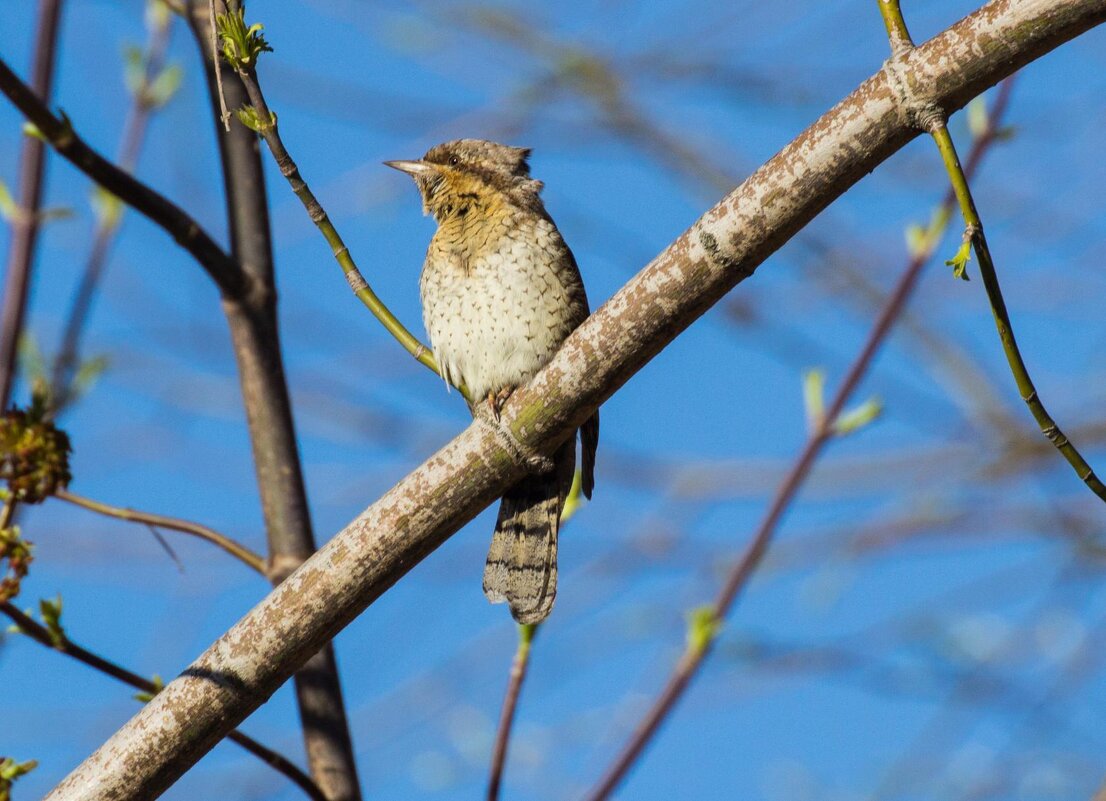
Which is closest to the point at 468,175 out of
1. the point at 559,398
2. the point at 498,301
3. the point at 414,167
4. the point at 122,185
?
the point at 414,167

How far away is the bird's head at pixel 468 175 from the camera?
3.76m

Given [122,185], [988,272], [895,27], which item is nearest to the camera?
[988,272]

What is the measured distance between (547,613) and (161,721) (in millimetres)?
1118

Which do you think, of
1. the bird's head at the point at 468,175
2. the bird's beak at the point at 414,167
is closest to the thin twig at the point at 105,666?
the bird's head at the point at 468,175

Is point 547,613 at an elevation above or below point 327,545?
above

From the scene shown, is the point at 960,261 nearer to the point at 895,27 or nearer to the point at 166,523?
the point at 895,27

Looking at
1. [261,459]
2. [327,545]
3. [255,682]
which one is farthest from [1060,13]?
[261,459]

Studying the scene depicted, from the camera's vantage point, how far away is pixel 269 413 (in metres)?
2.83

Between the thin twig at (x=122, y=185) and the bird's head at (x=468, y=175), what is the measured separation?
1128 mm

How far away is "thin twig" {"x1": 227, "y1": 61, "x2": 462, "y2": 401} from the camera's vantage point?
2.05 metres

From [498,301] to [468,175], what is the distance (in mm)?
697

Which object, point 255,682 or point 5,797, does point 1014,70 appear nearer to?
point 255,682

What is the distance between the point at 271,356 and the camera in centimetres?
285

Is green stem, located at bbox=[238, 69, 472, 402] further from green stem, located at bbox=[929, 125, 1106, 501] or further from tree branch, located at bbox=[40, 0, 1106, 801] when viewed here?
green stem, located at bbox=[929, 125, 1106, 501]
